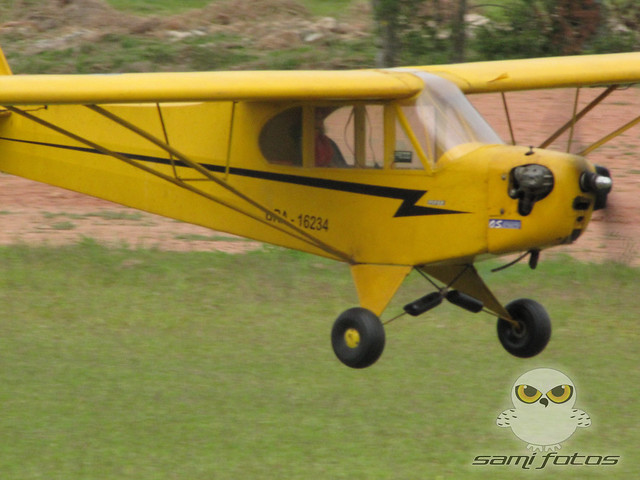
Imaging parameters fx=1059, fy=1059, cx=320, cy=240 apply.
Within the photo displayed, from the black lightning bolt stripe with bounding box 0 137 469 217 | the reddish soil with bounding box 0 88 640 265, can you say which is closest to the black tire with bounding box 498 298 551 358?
the black lightning bolt stripe with bounding box 0 137 469 217

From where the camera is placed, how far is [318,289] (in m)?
14.0

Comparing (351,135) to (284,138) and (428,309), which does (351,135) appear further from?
(428,309)

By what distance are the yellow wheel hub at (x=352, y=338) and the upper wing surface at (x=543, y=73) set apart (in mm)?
2548

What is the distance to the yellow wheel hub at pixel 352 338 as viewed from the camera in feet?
30.8

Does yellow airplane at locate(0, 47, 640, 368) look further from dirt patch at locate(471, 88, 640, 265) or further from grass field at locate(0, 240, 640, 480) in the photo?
dirt patch at locate(471, 88, 640, 265)

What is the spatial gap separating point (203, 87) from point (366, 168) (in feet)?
5.48

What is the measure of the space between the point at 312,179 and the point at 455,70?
1.91 m

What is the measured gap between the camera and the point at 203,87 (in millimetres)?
8641

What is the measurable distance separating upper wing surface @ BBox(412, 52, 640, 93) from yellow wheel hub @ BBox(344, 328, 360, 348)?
100 inches

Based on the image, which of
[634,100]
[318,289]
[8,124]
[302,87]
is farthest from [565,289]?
[634,100]

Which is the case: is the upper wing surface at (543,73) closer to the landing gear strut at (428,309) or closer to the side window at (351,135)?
the side window at (351,135)

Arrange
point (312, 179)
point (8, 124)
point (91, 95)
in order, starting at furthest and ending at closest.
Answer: point (8, 124), point (312, 179), point (91, 95)

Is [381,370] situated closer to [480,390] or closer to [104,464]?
[480,390]

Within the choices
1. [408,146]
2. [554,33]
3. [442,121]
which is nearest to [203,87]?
[408,146]
